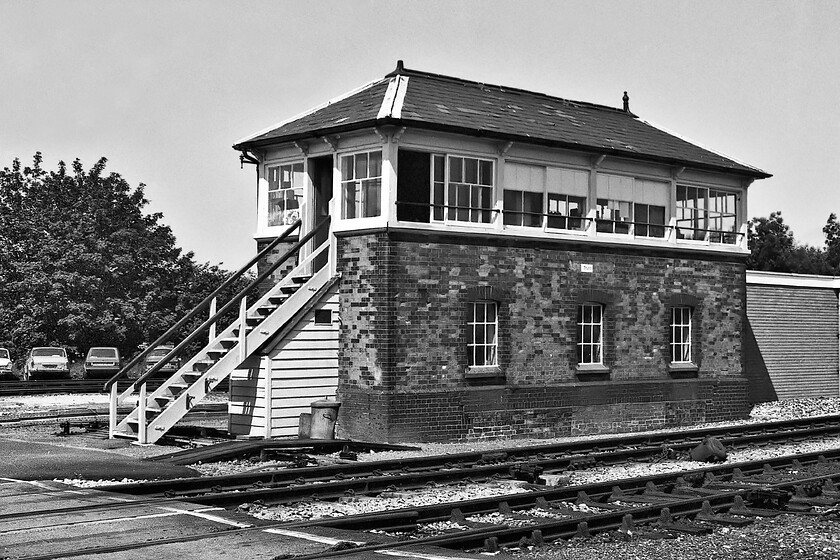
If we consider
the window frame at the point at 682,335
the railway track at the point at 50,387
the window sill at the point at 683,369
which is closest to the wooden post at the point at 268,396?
the window sill at the point at 683,369

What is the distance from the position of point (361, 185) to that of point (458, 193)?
73.7 inches

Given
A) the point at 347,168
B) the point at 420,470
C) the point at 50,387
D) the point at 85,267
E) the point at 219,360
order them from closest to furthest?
the point at 420,470 → the point at 219,360 → the point at 347,168 → the point at 50,387 → the point at 85,267

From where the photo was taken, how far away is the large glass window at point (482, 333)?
22.1m

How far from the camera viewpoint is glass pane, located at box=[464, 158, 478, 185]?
22203 millimetres

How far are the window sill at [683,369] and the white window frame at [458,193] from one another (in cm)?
600

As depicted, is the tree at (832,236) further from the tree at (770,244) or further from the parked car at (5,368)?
the parked car at (5,368)

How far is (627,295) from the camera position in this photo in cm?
2477

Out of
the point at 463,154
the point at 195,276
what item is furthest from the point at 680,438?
the point at 195,276

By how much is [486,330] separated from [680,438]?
4.16m

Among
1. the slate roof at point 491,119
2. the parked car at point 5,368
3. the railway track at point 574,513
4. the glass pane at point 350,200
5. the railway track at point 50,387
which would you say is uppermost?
the slate roof at point 491,119

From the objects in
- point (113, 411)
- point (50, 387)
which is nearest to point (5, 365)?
point (50, 387)

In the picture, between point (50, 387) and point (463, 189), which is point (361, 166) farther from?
point (50, 387)

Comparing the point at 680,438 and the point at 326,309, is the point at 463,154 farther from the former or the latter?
the point at 680,438

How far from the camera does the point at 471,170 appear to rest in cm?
2231
